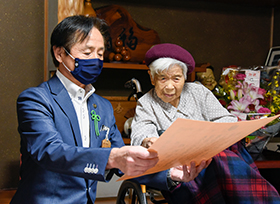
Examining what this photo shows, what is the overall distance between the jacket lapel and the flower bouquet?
0.98 m

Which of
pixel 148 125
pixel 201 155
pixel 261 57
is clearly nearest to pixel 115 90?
pixel 148 125

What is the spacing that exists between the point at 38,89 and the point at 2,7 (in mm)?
1648

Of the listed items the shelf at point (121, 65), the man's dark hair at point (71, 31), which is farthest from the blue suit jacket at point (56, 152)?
the shelf at point (121, 65)

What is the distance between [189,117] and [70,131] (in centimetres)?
70

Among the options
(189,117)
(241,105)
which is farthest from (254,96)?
(189,117)

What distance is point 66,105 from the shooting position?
1.08 metres

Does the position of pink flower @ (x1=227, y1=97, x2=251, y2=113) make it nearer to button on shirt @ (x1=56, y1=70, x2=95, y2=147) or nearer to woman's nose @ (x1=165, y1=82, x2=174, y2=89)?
woman's nose @ (x1=165, y1=82, x2=174, y2=89)

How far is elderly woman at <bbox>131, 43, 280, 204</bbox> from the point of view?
3.61 feet

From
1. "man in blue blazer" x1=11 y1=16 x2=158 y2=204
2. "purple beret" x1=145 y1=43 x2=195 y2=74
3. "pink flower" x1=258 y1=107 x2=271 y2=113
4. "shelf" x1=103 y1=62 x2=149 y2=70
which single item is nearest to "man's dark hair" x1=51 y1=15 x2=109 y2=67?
"man in blue blazer" x1=11 y1=16 x2=158 y2=204

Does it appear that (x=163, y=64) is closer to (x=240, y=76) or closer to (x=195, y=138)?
(x=240, y=76)

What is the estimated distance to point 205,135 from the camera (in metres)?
0.64

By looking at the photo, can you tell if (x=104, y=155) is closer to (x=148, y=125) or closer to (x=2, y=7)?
(x=148, y=125)

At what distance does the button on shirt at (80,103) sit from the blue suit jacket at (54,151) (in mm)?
24

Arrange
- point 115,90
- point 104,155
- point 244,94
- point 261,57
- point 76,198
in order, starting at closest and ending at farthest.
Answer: point 104,155 < point 76,198 < point 244,94 < point 115,90 < point 261,57
